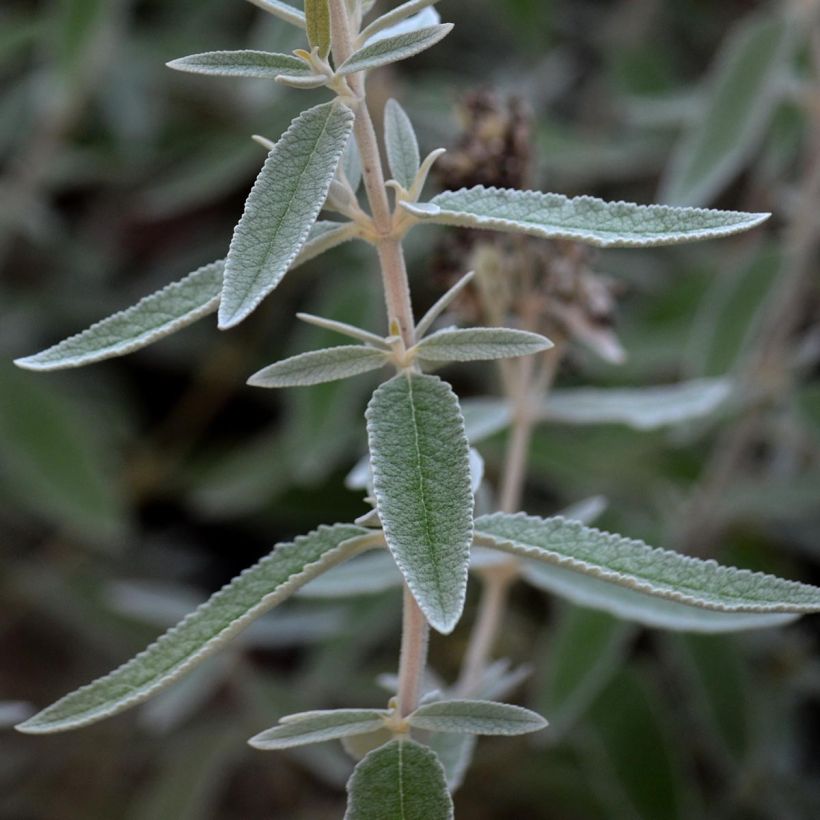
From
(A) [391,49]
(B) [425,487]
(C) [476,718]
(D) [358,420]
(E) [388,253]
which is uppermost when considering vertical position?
(A) [391,49]

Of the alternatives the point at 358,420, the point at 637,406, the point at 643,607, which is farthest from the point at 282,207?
the point at 358,420

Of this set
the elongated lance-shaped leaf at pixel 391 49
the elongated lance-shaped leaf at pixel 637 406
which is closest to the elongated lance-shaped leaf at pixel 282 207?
the elongated lance-shaped leaf at pixel 391 49

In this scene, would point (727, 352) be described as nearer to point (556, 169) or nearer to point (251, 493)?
point (556, 169)

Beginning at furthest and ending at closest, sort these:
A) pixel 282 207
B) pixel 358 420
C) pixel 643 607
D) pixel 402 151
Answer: pixel 358 420, pixel 643 607, pixel 402 151, pixel 282 207

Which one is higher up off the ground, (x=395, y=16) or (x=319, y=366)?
(x=395, y=16)

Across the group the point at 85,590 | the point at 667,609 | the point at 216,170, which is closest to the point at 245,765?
the point at 85,590

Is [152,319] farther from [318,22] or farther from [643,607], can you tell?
[643,607]
